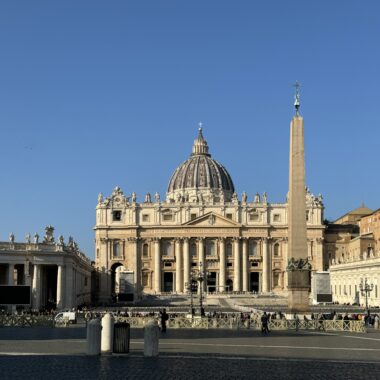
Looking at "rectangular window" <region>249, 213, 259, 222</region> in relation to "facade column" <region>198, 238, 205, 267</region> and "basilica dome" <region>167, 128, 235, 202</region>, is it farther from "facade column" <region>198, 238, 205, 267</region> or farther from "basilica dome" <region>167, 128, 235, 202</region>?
"basilica dome" <region>167, 128, 235, 202</region>

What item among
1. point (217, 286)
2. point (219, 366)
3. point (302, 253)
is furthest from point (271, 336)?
point (217, 286)

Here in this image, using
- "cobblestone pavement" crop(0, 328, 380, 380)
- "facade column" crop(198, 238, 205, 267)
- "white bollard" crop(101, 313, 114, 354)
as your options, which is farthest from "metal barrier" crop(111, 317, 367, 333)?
"facade column" crop(198, 238, 205, 267)

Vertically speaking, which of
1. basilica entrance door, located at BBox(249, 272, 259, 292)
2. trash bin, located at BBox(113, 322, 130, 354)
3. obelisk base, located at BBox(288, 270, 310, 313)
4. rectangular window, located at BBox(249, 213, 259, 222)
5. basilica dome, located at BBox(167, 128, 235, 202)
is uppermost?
basilica dome, located at BBox(167, 128, 235, 202)

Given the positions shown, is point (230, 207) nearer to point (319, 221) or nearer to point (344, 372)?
point (319, 221)

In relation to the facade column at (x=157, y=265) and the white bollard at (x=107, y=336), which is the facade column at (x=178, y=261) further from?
the white bollard at (x=107, y=336)

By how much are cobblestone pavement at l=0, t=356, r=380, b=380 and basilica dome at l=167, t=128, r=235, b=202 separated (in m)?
111

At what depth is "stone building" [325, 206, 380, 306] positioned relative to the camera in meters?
68.4

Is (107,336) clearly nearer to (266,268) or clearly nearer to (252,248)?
(266,268)

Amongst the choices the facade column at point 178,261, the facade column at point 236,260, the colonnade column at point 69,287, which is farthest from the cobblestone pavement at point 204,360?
the facade column at point 178,261

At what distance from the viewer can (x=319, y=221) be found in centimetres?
10631

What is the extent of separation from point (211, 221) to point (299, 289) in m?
73.2

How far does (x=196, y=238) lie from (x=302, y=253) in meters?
75.3

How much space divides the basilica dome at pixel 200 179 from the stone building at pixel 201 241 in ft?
76.0

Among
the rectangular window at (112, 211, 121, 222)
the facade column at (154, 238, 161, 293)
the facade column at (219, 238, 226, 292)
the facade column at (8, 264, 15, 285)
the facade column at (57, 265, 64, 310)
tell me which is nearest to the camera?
the facade column at (8, 264, 15, 285)
